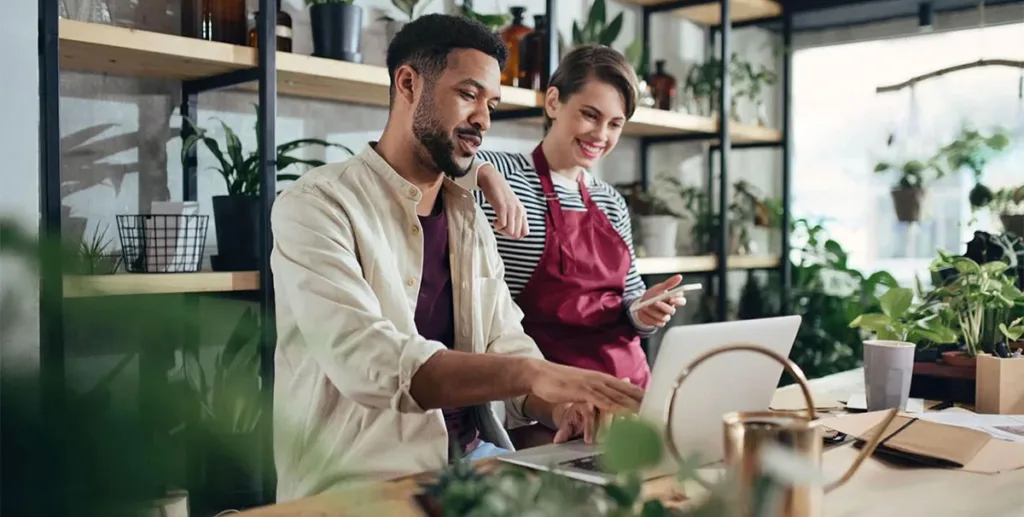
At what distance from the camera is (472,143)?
168 centimetres

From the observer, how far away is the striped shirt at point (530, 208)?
2.08 meters

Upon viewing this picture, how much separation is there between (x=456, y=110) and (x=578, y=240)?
633 millimetres

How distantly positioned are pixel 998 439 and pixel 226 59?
1.67m

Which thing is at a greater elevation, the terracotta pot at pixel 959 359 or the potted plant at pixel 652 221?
the potted plant at pixel 652 221

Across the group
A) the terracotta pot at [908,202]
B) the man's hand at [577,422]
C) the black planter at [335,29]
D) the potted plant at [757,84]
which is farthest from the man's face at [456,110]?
the terracotta pot at [908,202]

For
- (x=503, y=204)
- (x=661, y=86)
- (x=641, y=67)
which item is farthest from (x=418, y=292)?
(x=661, y=86)

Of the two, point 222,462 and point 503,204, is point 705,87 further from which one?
point 222,462

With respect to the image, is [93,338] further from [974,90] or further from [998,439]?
[974,90]

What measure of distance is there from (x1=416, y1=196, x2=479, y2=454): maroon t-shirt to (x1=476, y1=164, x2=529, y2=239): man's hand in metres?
0.18

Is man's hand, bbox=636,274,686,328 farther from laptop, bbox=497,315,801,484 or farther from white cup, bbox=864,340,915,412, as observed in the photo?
laptop, bbox=497,315,801,484

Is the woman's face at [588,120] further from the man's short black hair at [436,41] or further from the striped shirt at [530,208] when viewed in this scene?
the man's short black hair at [436,41]

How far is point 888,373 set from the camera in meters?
1.50

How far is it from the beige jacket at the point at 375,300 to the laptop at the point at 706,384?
0.63 feet

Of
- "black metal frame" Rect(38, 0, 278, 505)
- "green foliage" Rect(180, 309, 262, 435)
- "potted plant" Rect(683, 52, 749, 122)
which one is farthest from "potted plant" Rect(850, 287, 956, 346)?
"potted plant" Rect(683, 52, 749, 122)
